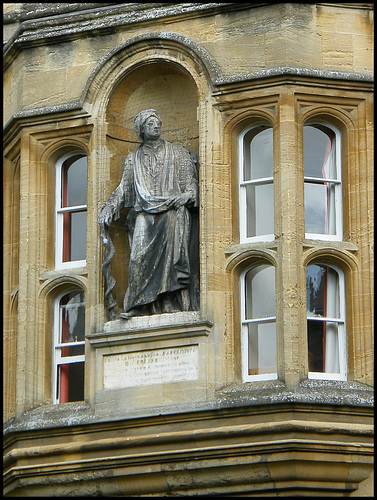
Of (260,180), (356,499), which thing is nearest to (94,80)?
(260,180)

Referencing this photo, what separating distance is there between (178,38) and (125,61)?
29.5 inches

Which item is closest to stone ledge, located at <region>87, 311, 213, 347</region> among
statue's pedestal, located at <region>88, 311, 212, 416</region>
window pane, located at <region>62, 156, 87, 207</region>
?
statue's pedestal, located at <region>88, 311, 212, 416</region>

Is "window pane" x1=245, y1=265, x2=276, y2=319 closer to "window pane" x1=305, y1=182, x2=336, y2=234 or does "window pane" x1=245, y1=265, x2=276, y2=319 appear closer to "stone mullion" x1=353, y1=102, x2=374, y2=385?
"window pane" x1=305, y1=182, x2=336, y2=234

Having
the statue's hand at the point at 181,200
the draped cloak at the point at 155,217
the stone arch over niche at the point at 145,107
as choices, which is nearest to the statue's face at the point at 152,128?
the draped cloak at the point at 155,217

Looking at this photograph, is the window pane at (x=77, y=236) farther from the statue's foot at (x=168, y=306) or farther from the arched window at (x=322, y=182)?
the arched window at (x=322, y=182)

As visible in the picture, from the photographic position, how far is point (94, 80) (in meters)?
22.8

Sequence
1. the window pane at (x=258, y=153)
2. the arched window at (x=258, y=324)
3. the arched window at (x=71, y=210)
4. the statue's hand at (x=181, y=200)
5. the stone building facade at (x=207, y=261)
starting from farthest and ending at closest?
the arched window at (x=71, y=210) < the window pane at (x=258, y=153) < the statue's hand at (x=181, y=200) < the arched window at (x=258, y=324) < the stone building facade at (x=207, y=261)

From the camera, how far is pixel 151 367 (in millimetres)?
21500

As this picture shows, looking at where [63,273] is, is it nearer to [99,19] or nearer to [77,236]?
[77,236]

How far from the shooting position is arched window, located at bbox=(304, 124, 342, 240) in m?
22.0

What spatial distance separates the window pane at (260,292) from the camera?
2169 cm

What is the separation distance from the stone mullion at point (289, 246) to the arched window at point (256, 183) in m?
0.35

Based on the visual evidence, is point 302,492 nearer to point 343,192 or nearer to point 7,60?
point 343,192

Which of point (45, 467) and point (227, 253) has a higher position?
point (227, 253)
